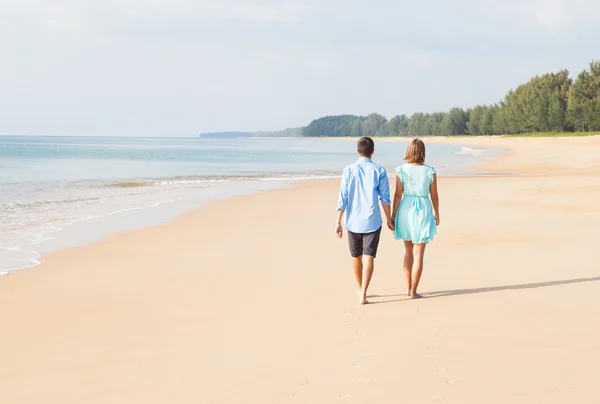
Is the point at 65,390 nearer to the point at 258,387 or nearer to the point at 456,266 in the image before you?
the point at 258,387

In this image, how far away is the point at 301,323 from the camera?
570 centimetres

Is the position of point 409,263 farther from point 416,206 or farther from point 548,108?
point 548,108

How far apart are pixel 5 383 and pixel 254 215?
10374mm

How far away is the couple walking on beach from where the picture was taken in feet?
21.1

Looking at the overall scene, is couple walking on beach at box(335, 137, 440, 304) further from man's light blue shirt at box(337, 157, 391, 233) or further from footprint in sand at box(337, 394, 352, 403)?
footprint in sand at box(337, 394, 352, 403)

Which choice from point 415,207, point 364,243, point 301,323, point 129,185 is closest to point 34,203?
point 129,185

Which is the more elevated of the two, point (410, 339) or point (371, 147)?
point (371, 147)

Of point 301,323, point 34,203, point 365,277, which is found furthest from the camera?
point 34,203

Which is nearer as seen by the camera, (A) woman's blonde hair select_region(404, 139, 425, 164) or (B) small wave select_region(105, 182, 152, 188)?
(A) woman's blonde hair select_region(404, 139, 425, 164)

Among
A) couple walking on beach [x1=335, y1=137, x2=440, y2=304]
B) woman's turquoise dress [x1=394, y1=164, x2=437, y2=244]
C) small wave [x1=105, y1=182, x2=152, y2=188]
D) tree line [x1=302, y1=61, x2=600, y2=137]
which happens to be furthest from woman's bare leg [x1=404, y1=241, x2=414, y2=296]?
tree line [x1=302, y1=61, x2=600, y2=137]

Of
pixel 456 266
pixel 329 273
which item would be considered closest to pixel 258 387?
pixel 329 273

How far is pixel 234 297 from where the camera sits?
22.2 feet

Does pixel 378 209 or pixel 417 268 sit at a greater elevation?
pixel 378 209

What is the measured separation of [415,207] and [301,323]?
1.81 meters
